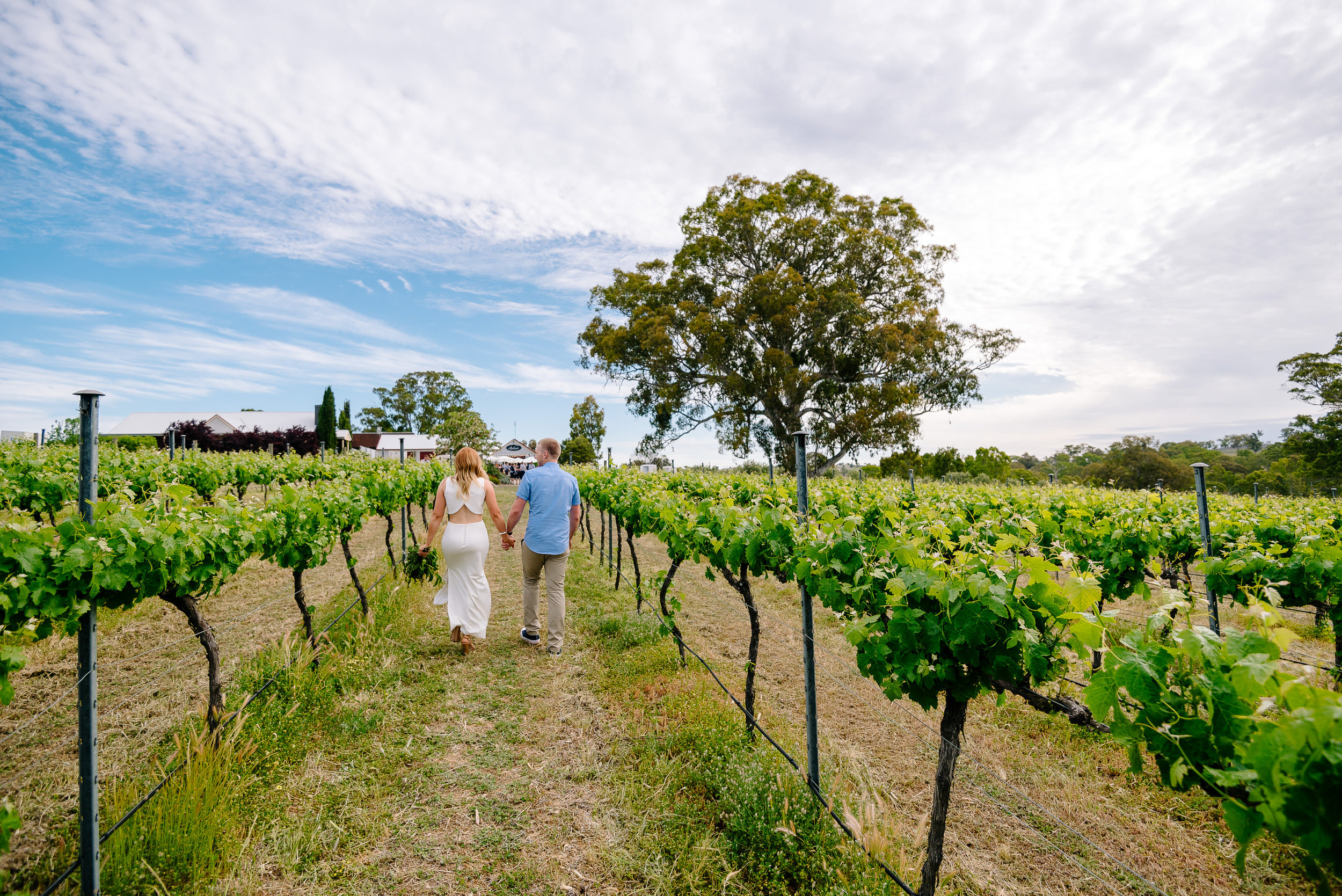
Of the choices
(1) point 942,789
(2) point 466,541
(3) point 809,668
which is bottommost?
(1) point 942,789

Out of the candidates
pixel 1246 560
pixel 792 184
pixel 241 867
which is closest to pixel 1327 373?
pixel 792 184

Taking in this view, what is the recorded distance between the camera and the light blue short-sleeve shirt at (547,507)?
588cm

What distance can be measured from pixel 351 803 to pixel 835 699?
3924 millimetres

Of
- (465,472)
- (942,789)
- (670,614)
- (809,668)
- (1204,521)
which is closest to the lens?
(942,789)

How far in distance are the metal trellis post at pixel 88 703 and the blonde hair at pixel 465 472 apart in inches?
115

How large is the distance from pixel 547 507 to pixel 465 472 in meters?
0.87

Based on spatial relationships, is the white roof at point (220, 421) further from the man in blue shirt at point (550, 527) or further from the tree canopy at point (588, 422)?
the man in blue shirt at point (550, 527)

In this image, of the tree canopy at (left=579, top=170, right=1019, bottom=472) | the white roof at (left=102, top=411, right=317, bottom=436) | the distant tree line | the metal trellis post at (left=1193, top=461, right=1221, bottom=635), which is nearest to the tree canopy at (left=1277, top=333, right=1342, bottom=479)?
the tree canopy at (left=579, top=170, right=1019, bottom=472)

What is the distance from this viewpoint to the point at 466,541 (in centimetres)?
573

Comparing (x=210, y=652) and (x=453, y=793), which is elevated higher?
(x=210, y=652)

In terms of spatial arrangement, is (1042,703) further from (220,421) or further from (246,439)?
(220,421)

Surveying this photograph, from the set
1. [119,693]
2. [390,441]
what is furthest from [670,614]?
[390,441]

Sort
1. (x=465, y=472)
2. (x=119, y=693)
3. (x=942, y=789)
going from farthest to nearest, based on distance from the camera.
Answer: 1. (x=465, y=472)
2. (x=119, y=693)
3. (x=942, y=789)

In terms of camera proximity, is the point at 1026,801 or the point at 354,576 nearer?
the point at 1026,801
